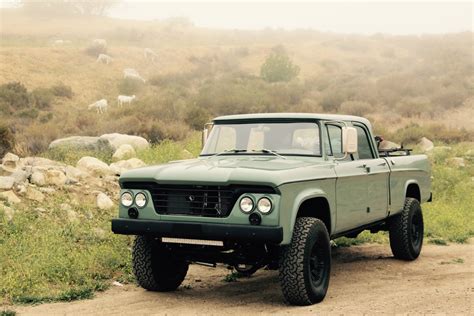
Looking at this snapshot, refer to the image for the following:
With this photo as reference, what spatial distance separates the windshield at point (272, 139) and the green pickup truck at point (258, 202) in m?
0.01

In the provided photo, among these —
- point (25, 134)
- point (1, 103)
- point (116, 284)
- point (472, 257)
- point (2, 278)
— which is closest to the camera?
point (2, 278)

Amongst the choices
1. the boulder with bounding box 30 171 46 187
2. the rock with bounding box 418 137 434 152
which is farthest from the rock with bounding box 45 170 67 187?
the rock with bounding box 418 137 434 152

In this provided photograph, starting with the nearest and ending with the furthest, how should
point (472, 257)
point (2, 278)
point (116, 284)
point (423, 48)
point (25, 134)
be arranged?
point (2, 278) < point (116, 284) < point (472, 257) < point (25, 134) < point (423, 48)

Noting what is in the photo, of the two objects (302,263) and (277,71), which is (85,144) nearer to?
(302,263)

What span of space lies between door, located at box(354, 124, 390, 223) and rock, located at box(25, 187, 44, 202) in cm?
519

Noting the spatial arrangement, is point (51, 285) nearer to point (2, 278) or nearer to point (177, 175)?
point (2, 278)

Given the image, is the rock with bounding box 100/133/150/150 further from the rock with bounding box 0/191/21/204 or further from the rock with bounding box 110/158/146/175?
the rock with bounding box 0/191/21/204

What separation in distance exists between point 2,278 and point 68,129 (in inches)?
659

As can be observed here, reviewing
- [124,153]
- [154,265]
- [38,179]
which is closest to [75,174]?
[38,179]

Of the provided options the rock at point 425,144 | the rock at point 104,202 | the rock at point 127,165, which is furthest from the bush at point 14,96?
the rock at point 104,202

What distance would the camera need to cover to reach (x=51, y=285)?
739cm

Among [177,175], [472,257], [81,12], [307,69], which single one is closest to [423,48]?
[307,69]

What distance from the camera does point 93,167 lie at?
13312 millimetres

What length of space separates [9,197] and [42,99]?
22.8 meters
